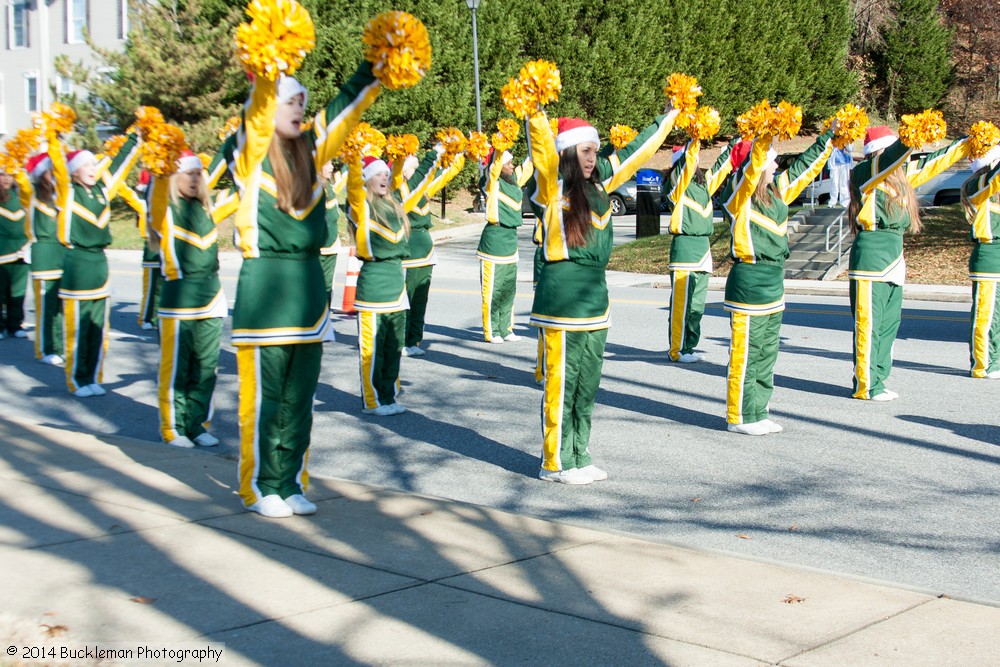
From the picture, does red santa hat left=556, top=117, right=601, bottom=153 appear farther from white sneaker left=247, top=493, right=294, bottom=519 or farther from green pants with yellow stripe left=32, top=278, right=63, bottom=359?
green pants with yellow stripe left=32, top=278, right=63, bottom=359

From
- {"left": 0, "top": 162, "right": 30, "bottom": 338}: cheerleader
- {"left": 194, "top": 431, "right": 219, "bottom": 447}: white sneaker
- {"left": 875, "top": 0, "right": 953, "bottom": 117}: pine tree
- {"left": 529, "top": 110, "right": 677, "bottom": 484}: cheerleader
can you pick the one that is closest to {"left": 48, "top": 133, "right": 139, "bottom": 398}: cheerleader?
{"left": 194, "top": 431, "right": 219, "bottom": 447}: white sneaker

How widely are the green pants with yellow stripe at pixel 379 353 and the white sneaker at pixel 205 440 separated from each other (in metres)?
1.56

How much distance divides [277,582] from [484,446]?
3457mm

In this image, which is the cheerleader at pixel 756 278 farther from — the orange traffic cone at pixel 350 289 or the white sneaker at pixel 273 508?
the orange traffic cone at pixel 350 289

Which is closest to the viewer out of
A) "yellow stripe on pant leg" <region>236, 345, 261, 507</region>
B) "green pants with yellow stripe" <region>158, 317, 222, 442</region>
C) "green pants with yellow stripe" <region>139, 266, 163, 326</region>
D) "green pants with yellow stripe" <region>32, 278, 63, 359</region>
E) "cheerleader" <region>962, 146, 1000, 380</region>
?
"yellow stripe on pant leg" <region>236, 345, 261, 507</region>

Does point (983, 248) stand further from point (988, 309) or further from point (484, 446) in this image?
point (484, 446)

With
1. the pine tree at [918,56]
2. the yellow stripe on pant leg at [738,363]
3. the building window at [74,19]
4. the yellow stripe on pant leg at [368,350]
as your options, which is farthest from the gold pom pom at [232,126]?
the pine tree at [918,56]

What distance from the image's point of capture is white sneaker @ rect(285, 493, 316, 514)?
6.11 meters

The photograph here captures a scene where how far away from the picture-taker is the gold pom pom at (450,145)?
36.4 feet

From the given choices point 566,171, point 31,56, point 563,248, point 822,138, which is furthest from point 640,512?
point 31,56

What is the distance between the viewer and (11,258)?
13562 mm

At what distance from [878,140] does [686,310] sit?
2954 mm

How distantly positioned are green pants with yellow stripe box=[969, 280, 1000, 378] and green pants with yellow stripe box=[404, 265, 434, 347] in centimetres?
539

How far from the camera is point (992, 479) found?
284 inches
